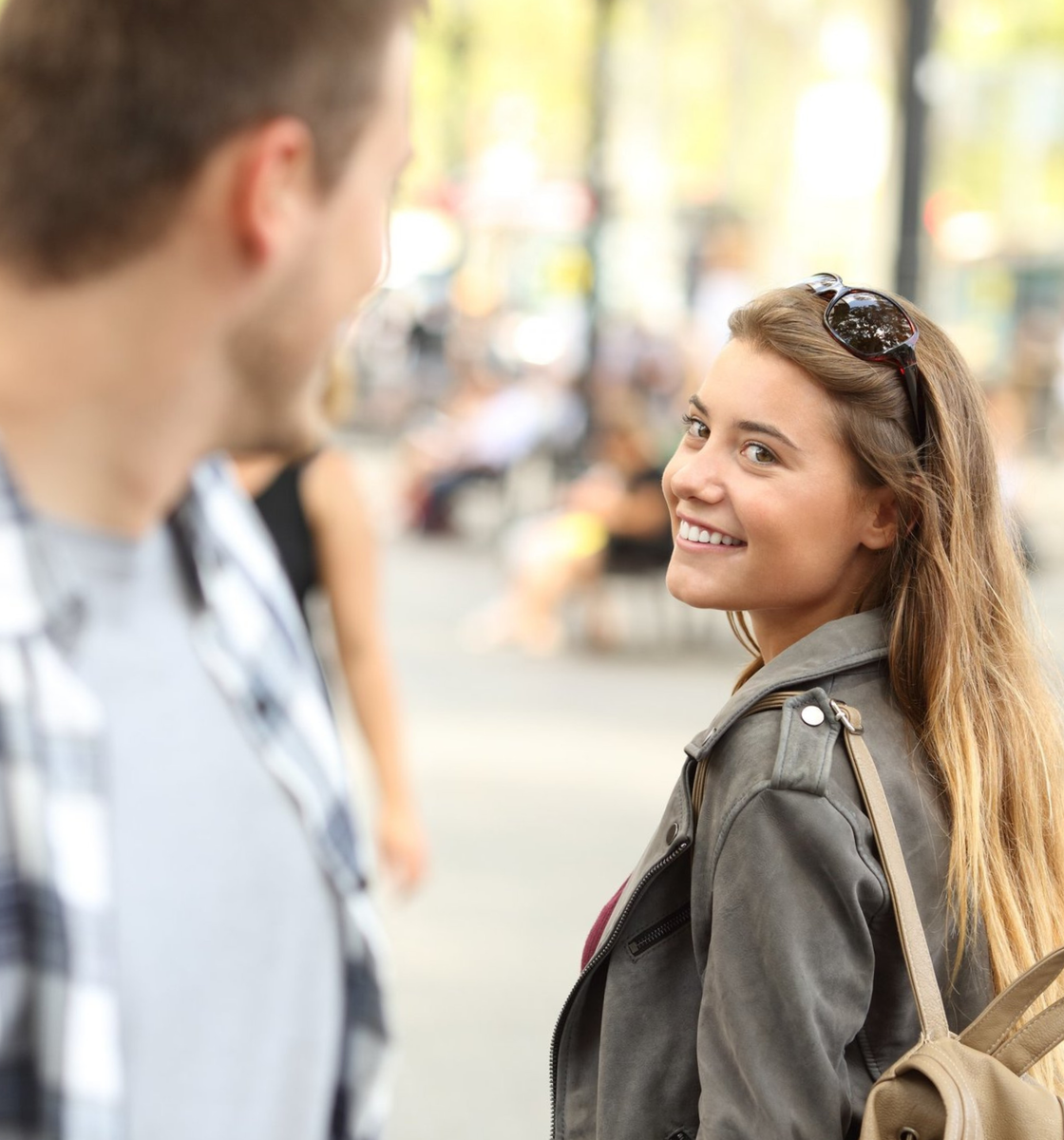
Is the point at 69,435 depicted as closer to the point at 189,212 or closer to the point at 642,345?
the point at 189,212

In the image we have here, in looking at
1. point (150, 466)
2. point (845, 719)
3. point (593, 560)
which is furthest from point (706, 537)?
point (593, 560)

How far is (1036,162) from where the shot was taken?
1439 inches

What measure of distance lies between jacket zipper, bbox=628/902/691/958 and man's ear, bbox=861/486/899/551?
18.7 inches

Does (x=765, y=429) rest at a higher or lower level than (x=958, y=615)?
higher

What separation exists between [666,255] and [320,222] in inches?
1316

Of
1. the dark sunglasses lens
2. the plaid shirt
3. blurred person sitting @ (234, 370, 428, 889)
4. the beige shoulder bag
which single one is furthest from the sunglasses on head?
blurred person sitting @ (234, 370, 428, 889)

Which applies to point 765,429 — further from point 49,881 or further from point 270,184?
point 49,881

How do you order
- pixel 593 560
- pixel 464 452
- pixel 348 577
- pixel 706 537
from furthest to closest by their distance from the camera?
pixel 464 452, pixel 593 560, pixel 348 577, pixel 706 537

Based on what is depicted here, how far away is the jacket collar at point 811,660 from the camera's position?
1737mm

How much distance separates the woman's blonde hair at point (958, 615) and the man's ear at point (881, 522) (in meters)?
0.01

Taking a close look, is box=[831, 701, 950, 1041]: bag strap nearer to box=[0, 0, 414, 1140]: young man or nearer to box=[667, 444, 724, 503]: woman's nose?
box=[667, 444, 724, 503]: woman's nose

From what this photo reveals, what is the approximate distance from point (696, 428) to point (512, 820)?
4.74 metres

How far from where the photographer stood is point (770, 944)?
1.60m

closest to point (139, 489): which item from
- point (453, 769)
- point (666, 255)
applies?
point (453, 769)
